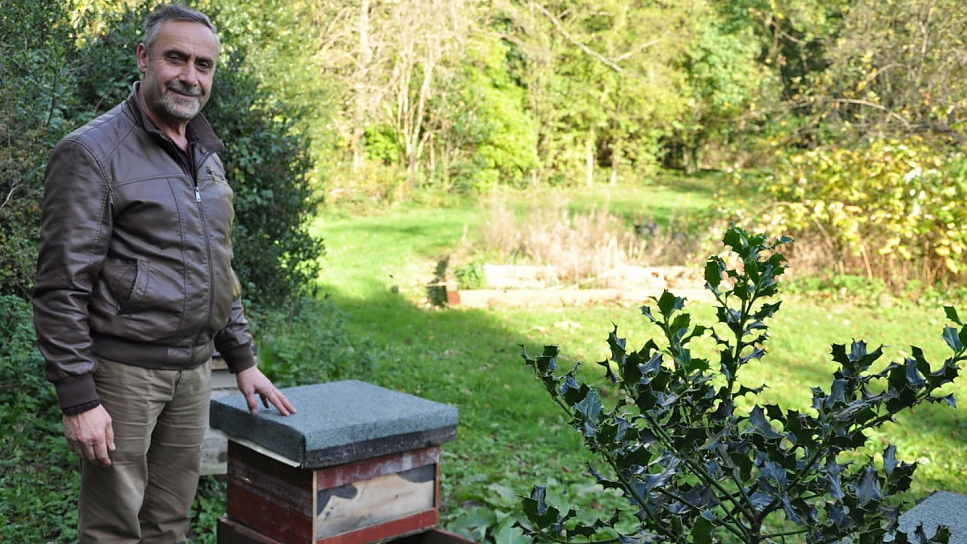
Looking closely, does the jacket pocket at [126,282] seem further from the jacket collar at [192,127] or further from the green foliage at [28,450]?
the green foliage at [28,450]

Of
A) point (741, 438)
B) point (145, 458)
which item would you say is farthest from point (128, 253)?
point (741, 438)

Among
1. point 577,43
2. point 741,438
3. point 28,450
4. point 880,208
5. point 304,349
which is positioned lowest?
point 28,450

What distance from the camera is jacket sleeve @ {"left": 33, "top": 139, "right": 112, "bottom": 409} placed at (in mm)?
2717

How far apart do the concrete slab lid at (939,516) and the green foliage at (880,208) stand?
8.18 metres

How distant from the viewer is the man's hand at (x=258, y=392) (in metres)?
3.37

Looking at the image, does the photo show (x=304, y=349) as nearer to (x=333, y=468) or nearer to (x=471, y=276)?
Answer: (x=333, y=468)

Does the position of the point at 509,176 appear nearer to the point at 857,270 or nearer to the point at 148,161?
the point at 857,270

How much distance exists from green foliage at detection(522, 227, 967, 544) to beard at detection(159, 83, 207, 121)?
1.68 m

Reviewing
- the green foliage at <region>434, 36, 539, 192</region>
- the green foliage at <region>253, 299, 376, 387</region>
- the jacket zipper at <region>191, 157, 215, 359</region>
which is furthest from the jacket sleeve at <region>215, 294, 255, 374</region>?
the green foliage at <region>434, 36, 539, 192</region>

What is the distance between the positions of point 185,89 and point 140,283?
2.03ft

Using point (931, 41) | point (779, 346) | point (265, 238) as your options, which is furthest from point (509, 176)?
point (265, 238)

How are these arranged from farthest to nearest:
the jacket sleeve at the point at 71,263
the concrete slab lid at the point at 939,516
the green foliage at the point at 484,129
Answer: the green foliage at the point at 484,129 < the jacket sleeve at the point at 71,263 < the concrete slab lid at the point at 939,516

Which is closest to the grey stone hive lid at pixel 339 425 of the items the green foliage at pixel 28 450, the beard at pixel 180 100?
the beard at pixel 180 100

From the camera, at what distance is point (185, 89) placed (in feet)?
9.78
